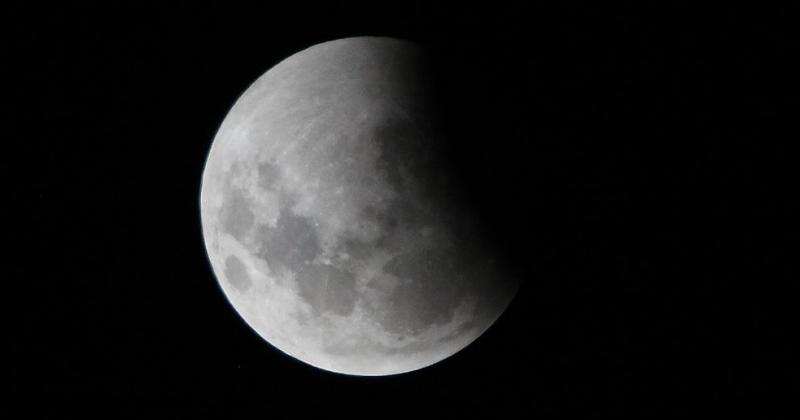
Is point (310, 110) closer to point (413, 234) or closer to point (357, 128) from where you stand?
point (357, 128)

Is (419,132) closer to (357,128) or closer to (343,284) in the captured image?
(357,128)

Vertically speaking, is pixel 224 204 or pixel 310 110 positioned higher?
pixel 310 110

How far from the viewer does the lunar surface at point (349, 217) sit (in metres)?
3.22

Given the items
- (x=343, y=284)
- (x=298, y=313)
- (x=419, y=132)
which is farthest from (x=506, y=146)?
(x=298, y=313)

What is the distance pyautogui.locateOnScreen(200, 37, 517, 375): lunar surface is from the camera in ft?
10.6

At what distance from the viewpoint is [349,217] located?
3.19 meters

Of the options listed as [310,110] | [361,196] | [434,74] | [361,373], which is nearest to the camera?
[361,196]

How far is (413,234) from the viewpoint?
3266 mm

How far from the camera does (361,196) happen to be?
3.18 meters

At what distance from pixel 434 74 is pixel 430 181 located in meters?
0.81

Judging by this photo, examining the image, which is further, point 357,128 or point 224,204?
point 224,204

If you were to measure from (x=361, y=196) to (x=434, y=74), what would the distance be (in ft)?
3.38

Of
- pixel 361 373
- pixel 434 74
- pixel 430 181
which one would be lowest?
pixel 361 373

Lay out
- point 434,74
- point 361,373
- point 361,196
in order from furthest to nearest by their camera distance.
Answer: point 361,373 < point 434,74 < point 361,196
